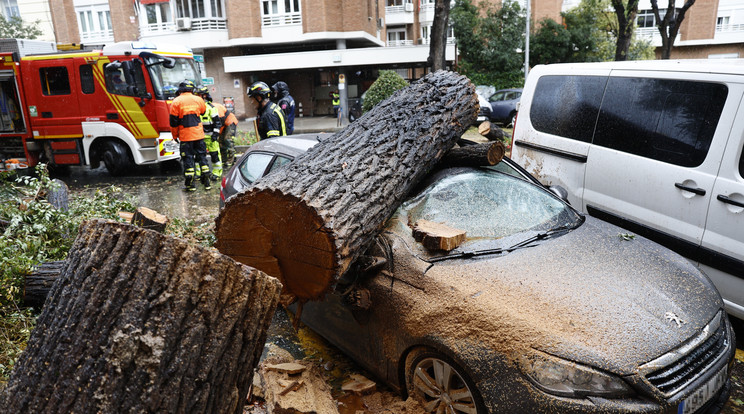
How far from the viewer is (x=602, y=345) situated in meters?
2.34

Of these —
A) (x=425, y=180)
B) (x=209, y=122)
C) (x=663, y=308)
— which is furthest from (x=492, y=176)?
(x=209, y=122)

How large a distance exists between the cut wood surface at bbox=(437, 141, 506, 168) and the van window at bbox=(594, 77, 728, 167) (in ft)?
4.07

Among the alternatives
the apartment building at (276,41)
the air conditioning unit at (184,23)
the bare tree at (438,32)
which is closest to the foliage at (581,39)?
the apartment building at (276,41)

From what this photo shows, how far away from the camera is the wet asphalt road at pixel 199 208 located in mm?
3529

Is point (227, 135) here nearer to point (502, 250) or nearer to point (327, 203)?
point (327, 203)

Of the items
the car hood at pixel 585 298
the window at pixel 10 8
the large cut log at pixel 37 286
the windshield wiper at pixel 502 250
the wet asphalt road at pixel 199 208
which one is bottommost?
the wet asphalt road at pixel 199 208

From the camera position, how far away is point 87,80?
1055 centimetres

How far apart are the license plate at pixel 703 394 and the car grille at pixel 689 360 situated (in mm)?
61

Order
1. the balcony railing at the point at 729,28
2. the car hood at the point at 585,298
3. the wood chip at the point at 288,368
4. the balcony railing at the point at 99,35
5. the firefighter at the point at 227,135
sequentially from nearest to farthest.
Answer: the car hood at the point at 585,298 → the wood chip at the point at 288,368 → the firefighter at the point at 227,135 → the balcony railing at the point at 99,35 → the balcony railing at the point at 729,28

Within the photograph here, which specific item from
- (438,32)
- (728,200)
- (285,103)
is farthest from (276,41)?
(728,200)

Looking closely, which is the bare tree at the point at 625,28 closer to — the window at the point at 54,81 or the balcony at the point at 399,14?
the window at the point at 54,81

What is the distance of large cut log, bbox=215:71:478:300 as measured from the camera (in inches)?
116

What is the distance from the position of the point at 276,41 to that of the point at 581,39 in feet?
56.5

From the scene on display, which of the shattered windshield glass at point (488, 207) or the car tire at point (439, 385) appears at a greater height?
the shattered windshield glass at point (488, 207)
